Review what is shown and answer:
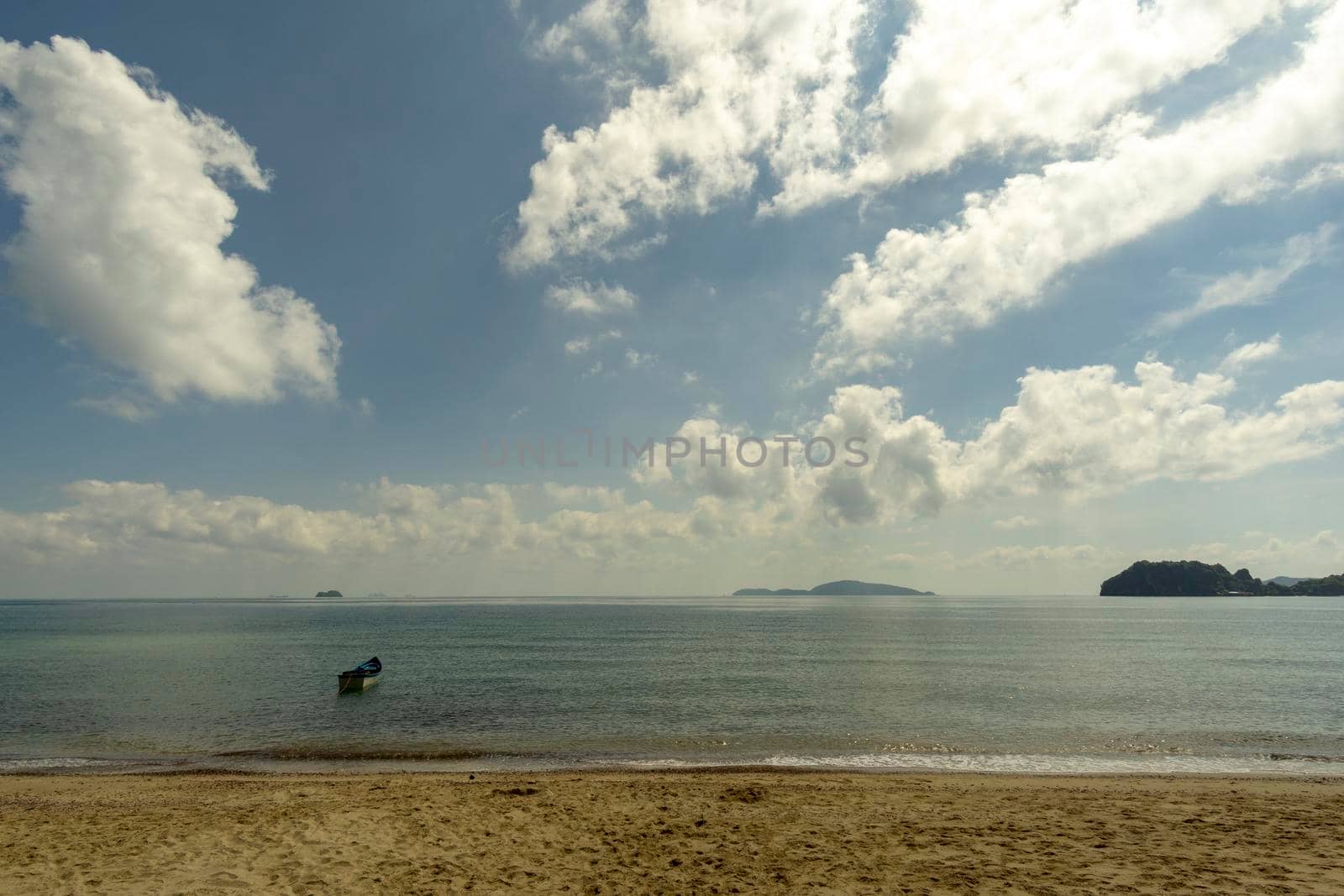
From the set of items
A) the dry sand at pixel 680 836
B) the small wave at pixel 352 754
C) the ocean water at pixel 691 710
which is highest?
the dry sand at pixel 680 836

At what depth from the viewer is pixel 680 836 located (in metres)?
15.2

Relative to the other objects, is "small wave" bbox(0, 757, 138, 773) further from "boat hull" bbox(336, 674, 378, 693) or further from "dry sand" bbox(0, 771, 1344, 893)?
"boat hull" bbox(336, 674, 378, 693)

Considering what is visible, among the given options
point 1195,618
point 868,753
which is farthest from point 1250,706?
point 1195,618

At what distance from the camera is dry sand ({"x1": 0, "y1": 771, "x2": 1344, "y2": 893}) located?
12578 mm

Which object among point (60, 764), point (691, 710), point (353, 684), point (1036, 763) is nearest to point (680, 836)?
point (1036, 763)

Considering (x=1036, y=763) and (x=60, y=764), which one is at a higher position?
(x=60, y=764)

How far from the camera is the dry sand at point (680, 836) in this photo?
1258 cm

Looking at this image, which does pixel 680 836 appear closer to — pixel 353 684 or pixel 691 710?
pixel 691 710

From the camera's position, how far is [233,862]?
1353 cm

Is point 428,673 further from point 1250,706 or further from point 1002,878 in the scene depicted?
point 1250,706

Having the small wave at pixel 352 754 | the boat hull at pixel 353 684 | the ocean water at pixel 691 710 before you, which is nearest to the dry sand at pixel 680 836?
the ocean water at pixel 691 710

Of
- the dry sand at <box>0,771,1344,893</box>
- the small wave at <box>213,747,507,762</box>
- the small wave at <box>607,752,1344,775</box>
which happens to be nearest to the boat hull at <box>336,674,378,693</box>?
Answer: the small wave at <box>213,747,507,762</box>

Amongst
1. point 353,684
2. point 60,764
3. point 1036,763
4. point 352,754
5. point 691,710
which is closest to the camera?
point 1036,763

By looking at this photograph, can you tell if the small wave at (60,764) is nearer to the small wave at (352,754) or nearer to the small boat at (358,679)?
the small wave at (352,754)
